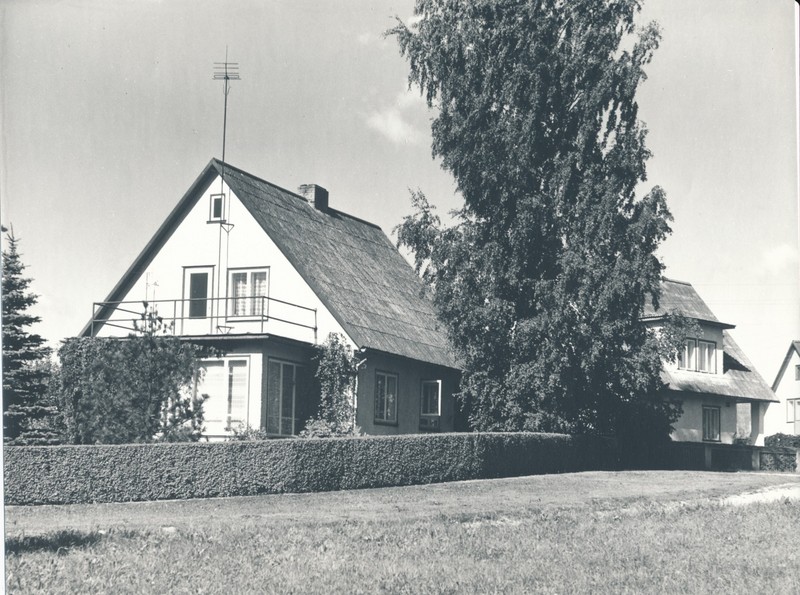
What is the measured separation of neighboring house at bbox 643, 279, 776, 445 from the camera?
1801 inches

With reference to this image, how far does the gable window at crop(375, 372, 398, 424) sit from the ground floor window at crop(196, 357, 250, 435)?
15.2 feet

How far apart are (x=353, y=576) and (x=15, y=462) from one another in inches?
518

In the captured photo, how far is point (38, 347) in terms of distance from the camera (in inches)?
1258

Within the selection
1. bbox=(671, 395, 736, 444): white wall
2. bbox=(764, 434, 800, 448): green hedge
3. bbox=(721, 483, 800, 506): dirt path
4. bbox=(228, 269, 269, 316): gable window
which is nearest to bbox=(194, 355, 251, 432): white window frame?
bbox=(228, 269, 269, 316): gable window

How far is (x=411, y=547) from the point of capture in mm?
15375

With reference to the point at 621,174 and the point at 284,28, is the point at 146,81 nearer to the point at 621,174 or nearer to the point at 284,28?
the point at 284,28

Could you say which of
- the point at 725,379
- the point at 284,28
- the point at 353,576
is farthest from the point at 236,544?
the point at 725,379

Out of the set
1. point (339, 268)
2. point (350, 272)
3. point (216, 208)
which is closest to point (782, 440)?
point (350, 272)

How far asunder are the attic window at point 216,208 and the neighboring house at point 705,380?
19967 mm

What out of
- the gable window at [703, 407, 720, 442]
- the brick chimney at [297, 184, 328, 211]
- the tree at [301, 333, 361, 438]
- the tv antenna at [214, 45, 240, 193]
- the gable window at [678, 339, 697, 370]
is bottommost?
the gable window at [703, 407, 720, 442]

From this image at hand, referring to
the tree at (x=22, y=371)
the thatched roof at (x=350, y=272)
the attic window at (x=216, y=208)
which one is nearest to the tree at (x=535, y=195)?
the thatched roof at (x=350, y=272)

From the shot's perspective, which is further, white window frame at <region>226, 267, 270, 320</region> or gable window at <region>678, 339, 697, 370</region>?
gable window at <region>678, 339, 697, 370</region>

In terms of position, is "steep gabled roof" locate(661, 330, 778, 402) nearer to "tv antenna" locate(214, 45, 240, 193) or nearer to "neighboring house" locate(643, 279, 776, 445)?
"neighboring house" locate(643, 279, 776, 445)

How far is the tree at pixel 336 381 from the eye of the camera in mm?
30453
